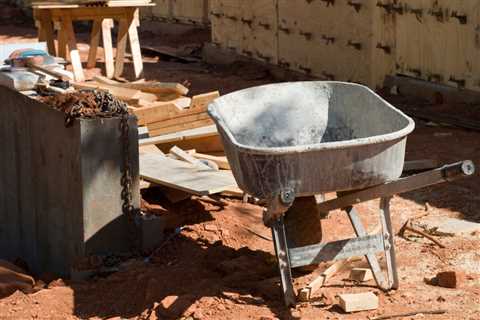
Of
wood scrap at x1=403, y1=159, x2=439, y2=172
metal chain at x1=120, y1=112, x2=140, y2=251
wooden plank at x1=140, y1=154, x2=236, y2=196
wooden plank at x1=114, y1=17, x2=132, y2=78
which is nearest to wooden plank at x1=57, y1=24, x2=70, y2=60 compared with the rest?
wooden plank at x1=114, y1=17, x2=132, y2=78

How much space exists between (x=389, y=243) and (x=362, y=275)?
14.8 inches

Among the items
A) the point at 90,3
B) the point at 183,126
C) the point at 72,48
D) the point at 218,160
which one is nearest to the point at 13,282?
the point at 218,160

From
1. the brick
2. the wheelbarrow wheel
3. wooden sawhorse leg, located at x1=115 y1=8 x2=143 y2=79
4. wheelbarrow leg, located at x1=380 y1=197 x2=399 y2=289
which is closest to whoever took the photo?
wheelbarrow leg, located at x1=380 y1=197 x2=399 y2=289

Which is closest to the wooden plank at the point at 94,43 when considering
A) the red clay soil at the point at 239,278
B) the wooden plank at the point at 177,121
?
the wooden plank at the point at 177,121

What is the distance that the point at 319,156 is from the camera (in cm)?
603

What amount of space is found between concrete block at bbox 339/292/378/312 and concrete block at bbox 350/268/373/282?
46 centimetres

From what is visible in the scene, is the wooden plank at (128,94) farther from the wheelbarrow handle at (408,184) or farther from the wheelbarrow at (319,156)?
the wheelbarrow handle at (408,184)

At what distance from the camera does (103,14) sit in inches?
648

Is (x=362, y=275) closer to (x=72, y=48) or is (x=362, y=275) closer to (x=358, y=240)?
(x=358, y=240)

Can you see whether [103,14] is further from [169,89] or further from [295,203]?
[295,203]

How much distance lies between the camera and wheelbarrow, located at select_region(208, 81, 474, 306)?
6.02 metres

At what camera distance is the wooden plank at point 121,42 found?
16984 mm

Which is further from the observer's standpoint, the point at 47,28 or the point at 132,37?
the point at 132,37

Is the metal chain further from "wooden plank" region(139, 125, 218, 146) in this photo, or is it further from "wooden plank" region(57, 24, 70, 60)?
"wooden plank" region(57, 24, 70, 60)
